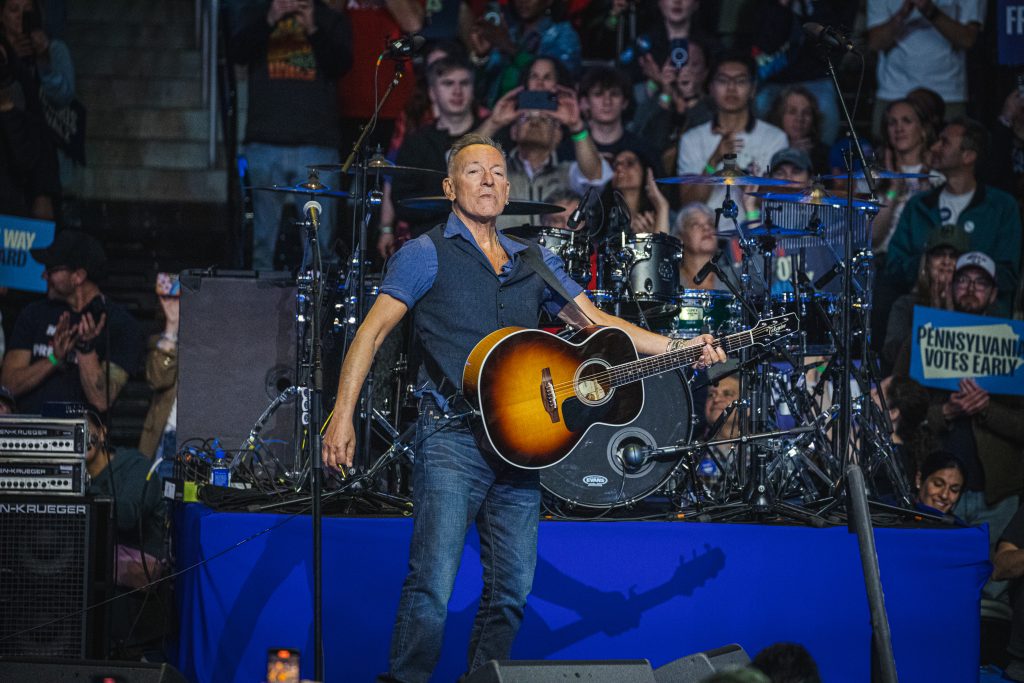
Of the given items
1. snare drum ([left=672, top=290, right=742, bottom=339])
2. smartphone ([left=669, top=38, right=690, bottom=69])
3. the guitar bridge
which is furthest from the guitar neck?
smartphone ([left=669, top=38, right=690, bottom=69])

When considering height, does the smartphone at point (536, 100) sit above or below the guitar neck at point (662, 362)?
above

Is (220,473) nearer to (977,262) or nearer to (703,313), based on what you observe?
(703,313)

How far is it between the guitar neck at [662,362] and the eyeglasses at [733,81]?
613 centimetres

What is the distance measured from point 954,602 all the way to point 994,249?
4844mm

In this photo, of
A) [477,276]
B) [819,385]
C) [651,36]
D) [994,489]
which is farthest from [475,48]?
[477,276]

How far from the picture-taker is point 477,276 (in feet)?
14.6

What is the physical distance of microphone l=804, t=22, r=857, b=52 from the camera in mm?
6160

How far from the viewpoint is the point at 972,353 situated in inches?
376

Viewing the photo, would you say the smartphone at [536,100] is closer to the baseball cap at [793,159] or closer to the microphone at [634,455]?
the baseball cap at [793,159]

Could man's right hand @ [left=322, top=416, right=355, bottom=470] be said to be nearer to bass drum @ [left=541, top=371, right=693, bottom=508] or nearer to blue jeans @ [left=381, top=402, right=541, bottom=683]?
blue jeans @ [left=381, top=402, right=541, bottom=683]

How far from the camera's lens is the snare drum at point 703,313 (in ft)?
25.1

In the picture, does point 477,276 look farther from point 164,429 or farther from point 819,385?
point 164,429

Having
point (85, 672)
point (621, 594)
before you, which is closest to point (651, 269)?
point (621, 594)

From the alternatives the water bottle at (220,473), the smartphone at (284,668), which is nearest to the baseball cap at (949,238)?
the water bottle at (220,473)
